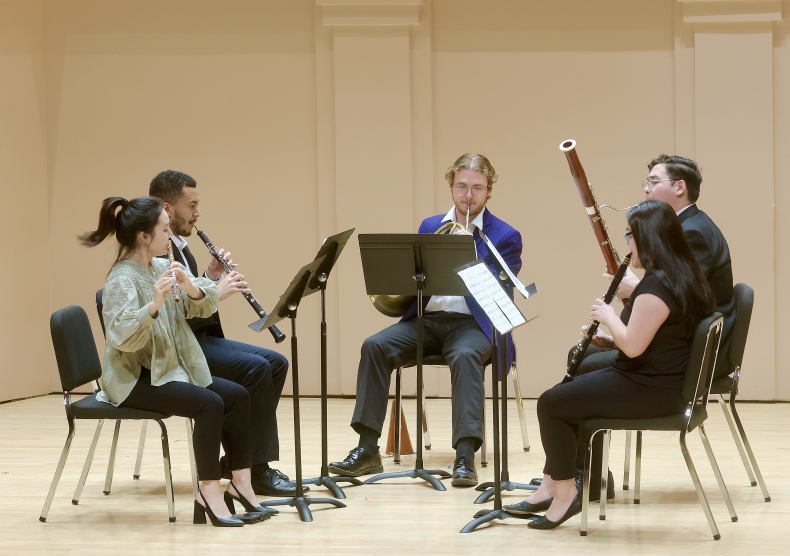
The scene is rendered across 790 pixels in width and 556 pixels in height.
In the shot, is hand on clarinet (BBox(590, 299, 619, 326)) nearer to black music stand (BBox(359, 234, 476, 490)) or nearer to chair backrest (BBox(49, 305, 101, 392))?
black music stand (BBox(359, 234, 476, 490))

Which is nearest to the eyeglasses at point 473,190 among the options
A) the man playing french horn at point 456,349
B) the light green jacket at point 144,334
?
the man playing french horn at point 456,349

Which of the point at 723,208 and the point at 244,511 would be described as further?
the point at 723,208

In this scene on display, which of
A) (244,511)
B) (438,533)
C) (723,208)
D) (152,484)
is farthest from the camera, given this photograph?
(723,208)

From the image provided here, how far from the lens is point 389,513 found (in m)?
3.36

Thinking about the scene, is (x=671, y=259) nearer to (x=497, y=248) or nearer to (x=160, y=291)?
(x=497, y=248)

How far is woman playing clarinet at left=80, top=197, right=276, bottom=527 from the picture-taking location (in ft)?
10.5

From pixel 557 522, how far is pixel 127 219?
1833 mm

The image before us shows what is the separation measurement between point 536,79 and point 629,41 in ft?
1.95

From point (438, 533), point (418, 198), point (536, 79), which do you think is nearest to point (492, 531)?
point (438, 533)

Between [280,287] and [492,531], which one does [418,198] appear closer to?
[280,287]

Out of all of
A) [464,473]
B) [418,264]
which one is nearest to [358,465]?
[464,473]

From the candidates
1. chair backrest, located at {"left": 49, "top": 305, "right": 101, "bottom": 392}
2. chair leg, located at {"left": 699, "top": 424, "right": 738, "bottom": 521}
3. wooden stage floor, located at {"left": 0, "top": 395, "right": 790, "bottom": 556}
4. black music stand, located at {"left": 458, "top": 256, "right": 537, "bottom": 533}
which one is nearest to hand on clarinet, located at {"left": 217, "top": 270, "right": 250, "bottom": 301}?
chair backrest, located at {"left": 49, "top": 305, "right": 101, "bottom": 392}

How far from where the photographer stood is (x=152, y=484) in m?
3.86

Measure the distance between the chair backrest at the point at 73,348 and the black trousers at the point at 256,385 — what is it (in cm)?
47
